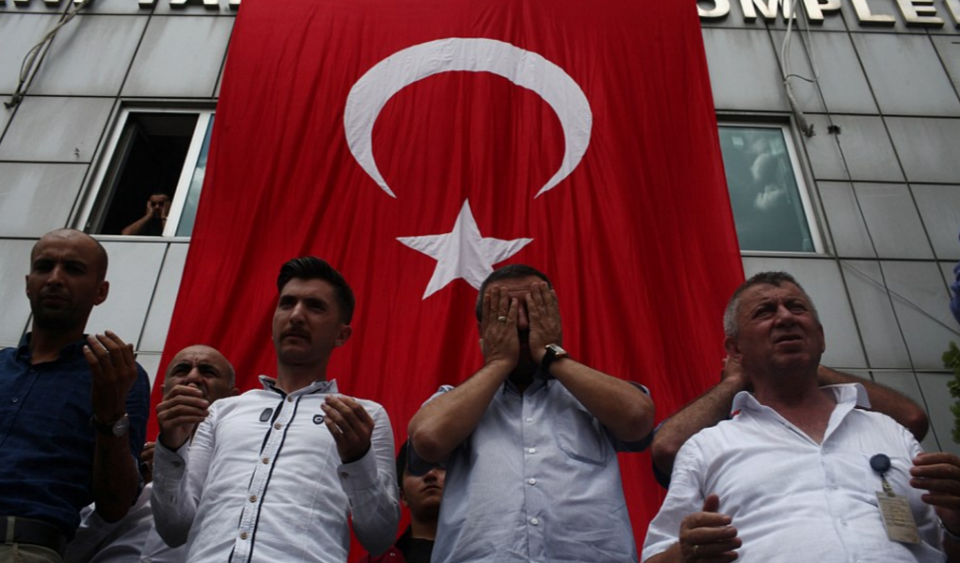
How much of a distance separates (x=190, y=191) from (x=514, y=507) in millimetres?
3849

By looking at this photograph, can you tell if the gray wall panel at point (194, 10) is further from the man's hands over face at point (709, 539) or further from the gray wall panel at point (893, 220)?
the man's hands over face at point (709, 539)

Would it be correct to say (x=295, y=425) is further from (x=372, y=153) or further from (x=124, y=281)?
(x=124, y=281)

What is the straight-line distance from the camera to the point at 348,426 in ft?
6.42

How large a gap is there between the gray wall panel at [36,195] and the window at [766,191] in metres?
4.22

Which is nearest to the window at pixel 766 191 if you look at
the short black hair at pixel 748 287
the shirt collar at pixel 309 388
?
the short black hair at pixel 748 287

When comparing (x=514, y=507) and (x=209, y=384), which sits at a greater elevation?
(x=209, y=384)

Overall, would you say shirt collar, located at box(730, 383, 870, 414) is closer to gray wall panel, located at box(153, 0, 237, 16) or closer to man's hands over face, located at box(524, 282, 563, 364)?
man's hands over face, located at box(524, 282, 563, 364)

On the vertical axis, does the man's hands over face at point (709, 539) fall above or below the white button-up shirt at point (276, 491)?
below

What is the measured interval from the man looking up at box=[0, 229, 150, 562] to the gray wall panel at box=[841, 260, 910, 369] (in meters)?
3.68

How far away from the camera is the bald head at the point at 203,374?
9.60 feet

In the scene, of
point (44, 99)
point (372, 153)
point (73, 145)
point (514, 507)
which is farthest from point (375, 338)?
point (44, 99)

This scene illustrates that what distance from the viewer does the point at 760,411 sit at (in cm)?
210

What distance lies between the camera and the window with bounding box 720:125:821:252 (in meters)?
4.75

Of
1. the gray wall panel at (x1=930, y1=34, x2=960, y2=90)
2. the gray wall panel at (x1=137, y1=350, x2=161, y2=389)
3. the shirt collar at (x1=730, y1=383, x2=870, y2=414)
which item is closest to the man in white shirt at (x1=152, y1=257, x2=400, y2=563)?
the shirt collar at (x1=730, y1=383, x2=870, y2=414)
